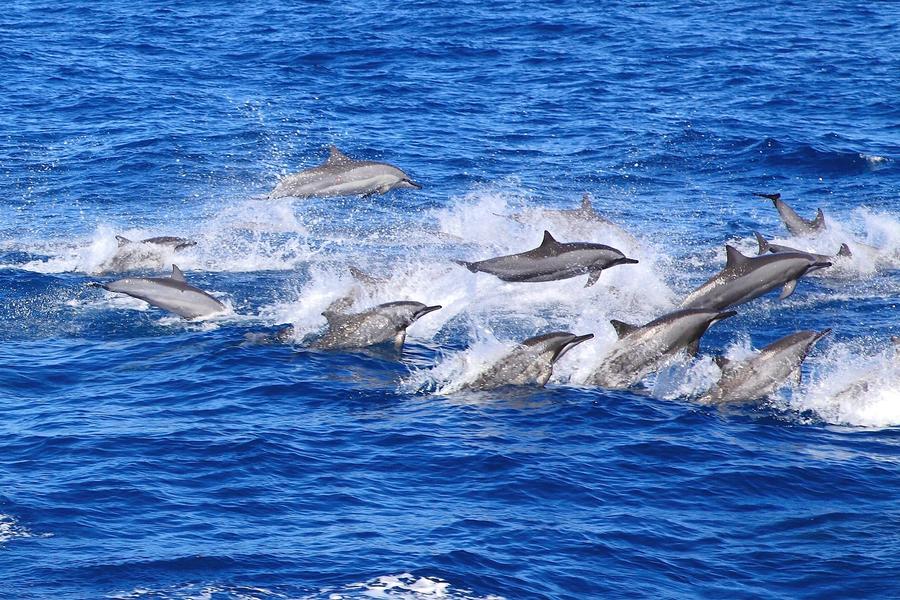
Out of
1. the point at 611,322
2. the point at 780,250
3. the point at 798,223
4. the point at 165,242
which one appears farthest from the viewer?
the point at 798,223

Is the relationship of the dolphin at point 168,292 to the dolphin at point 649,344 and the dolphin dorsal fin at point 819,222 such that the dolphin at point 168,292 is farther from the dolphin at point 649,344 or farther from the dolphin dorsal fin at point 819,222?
the dolphin dorsal fin at point 819,222

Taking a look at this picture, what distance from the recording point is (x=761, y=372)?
58.3 feet

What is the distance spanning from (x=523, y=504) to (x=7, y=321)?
10716 millimetres

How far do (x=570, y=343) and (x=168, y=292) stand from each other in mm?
6961

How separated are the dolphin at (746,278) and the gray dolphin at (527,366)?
1933 millimetres

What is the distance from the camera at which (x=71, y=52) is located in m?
42.2

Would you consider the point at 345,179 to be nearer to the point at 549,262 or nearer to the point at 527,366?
the point at 549,262

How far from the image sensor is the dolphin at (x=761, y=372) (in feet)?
58.1

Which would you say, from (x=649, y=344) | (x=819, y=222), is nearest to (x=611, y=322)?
(x=649, y=344)

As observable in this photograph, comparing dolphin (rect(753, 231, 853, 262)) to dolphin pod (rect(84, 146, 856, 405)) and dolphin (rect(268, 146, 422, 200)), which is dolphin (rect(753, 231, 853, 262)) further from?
dolphin (rect(268, 146, 422, 200))

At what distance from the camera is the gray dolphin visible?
18.1 m

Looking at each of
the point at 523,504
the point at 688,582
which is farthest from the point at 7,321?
the point at 688,582

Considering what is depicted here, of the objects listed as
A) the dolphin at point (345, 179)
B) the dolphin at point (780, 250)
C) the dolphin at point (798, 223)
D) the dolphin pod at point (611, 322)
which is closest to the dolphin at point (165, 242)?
the dolphin at point (345, 179)

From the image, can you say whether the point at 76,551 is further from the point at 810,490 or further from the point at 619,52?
the point at 619,52
